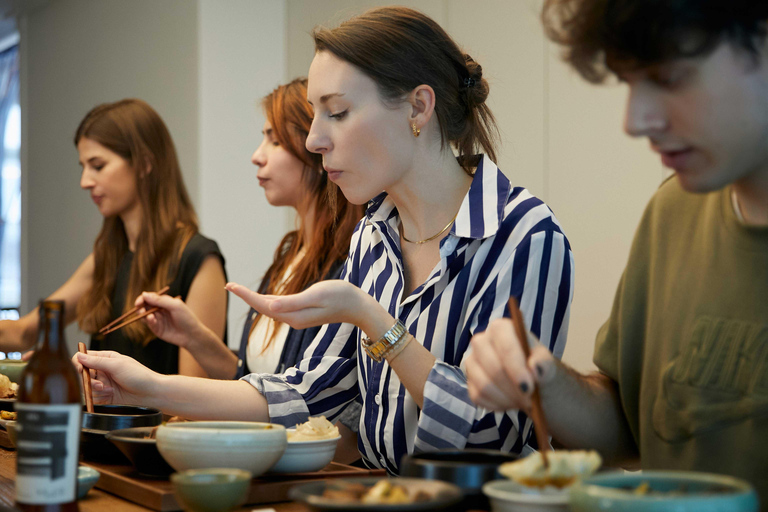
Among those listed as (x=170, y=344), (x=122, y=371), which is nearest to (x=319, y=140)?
(x=122, y=371)

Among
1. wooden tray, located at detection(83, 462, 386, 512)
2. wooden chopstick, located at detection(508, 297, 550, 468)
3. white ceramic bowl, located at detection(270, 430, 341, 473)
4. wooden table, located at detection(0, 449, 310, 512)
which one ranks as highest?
wooden chopstick, located at detection(508, 297, 550, 468)

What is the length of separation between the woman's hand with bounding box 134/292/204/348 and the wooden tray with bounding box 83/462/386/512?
0.98m

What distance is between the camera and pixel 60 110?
19.3ft

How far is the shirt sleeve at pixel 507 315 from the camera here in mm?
1291

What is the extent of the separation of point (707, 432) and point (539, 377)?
298mm

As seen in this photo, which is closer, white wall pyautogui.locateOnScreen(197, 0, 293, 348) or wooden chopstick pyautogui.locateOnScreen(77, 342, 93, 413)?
wooden chopstick pyautogui.locateOnScreen(77, 342, 93, 413)

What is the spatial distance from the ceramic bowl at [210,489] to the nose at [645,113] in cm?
57

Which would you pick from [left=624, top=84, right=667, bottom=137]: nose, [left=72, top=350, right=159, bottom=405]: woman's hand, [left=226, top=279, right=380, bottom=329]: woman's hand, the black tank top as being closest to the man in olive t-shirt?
[left=624, top=84, right=667, bottom=137]: nose

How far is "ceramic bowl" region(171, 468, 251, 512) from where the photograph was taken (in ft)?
2.65

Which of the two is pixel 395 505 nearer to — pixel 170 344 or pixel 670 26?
pixel 670 26

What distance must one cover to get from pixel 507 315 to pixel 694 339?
406 mm

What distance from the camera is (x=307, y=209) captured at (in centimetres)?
237

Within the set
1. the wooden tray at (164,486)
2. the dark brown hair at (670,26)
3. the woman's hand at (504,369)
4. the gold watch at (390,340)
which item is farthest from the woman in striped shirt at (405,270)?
the dark brown hair at (670,26)

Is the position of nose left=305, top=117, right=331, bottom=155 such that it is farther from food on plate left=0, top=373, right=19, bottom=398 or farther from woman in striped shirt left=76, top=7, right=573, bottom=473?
food on plate left=0, top=373, right=19, bottom=398
